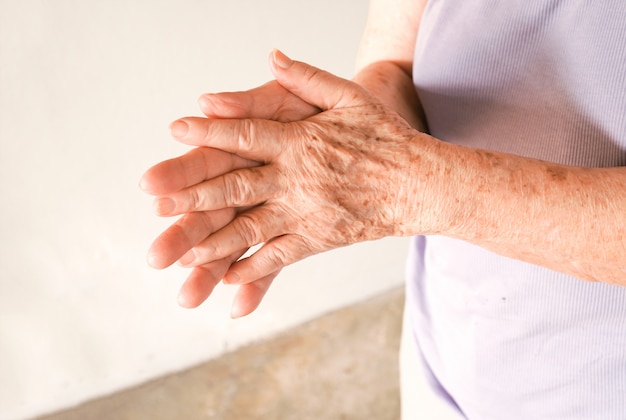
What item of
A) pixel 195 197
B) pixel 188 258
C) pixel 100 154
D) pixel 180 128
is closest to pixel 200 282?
pixel 188 258

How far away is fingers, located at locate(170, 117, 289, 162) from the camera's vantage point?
2.56 feet

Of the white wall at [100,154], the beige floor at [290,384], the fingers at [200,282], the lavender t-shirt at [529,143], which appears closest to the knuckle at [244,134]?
the fingers at [200,282]

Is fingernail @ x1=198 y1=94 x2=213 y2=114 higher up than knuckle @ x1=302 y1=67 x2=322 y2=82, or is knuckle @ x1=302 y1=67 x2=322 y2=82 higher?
knuckle @ x1=302 y1=67 x2=322 y2=82

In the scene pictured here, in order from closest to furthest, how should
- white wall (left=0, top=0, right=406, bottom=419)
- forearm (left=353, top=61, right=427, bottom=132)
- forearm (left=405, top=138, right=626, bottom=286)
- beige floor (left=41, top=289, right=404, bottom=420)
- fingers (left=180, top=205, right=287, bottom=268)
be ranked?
forearm (left=405, top=138, right=626, bottom=286) → fingers (left=180, top=205, right=287, bottom=268) → forearm (left=353, top=61, right=427, bottom=132) → white wall (left=0, top=0, right=406, bottom=419) → beige floor (left=41, top=289, right=404, bottom=420)

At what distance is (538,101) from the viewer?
86 cm

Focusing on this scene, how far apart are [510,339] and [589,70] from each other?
480 millimetres

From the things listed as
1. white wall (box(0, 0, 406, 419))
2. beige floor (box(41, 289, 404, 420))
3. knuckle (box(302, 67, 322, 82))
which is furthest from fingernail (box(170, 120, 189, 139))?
beige floor (box(41, 289, 404, 420))

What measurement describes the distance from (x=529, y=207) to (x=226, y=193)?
451mm

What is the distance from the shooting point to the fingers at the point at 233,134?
0.78 m

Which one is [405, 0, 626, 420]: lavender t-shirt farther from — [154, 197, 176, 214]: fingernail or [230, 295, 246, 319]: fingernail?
[154, 197, 176, 214]: fingernail

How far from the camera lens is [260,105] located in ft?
2.78

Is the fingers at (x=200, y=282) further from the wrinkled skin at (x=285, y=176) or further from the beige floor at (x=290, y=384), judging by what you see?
the beige floor at (x=290, y=384)

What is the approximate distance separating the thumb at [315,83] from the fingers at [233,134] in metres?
0.08

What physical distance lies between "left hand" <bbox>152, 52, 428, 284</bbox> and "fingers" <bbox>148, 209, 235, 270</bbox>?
0.05ft
